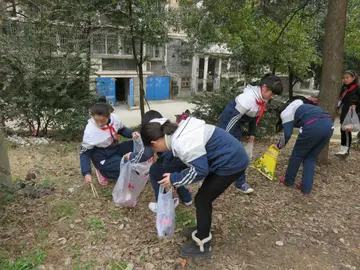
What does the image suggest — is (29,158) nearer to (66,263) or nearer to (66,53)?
(66,53)

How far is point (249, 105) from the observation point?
10.5ft

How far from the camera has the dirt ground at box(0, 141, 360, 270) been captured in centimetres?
227

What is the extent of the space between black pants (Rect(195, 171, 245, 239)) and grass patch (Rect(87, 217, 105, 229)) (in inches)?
37.9

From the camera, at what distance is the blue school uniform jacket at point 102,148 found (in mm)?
3105

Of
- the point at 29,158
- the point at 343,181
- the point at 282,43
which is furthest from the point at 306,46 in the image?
the point at 29,158

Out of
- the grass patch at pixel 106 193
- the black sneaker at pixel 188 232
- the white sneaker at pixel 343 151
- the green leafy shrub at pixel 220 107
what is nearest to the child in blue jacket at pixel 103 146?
the grass patch at pixel 106 193

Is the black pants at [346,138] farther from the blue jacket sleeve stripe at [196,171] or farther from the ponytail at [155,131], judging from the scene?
the ponytail at [155,131]

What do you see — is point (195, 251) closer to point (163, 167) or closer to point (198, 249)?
point (198, 249)

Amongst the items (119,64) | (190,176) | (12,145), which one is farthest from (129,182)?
(119,64)

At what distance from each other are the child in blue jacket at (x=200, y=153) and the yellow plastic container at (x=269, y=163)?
1665mm

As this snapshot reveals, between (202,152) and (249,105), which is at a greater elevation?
(249,105)

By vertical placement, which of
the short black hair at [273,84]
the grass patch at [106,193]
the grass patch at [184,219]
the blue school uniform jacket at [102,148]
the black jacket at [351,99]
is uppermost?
the short black hair at [273,84]

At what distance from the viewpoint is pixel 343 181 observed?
13.0 feet

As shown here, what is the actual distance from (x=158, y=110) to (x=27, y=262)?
14290 mm
